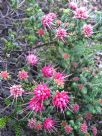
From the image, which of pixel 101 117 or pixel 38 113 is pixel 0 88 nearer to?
pixel 38 113

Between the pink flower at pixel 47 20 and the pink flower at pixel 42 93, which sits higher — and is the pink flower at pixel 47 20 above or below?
above

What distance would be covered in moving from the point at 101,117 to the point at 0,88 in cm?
119

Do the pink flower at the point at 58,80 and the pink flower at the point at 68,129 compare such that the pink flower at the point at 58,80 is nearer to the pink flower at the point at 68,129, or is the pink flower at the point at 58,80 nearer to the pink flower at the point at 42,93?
the pink flower at the point at 42,93

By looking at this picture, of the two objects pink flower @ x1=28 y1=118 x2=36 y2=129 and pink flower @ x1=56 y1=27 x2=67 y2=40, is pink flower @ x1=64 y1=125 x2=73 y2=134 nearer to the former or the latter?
pink flower @ x1=28 y1=118 x2=36 y2=129

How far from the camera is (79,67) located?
12.6ft

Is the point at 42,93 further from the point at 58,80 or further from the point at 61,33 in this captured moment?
the point at 61,33

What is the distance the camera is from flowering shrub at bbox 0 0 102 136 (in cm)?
331

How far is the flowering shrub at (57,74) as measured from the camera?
10.9 ft

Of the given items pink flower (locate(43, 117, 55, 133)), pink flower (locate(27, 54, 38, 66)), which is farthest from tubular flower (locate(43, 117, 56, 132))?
pink flower (locate(27, 54, 38, 66))

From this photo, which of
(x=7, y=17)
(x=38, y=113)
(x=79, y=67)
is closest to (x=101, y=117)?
(x=79, y=67)

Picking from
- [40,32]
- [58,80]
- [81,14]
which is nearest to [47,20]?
[40,32]

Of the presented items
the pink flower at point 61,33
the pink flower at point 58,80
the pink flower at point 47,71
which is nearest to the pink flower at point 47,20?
the pink flower at point 61,33

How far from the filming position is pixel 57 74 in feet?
10.4

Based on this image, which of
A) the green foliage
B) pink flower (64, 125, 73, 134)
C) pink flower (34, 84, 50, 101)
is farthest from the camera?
pink flower (64, 125, 73, 134)
